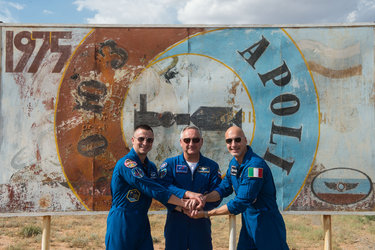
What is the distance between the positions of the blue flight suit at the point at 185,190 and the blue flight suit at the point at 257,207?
401 mm

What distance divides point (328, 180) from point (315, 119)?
0.93m

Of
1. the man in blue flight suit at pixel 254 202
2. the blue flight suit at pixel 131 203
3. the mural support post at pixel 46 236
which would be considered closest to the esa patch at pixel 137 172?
the blue flight suit at pixel 131 203

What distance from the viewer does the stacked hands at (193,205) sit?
3.34m

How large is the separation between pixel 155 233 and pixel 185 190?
23.5 ft

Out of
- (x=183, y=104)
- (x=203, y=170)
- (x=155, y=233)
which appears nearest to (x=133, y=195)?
(x=203, y=170)

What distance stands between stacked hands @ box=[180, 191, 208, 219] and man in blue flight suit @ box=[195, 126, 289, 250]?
3 centimetres

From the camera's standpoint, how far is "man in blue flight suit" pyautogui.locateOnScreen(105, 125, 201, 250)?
3.34m

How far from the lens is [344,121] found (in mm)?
4562

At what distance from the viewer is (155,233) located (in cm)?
1001

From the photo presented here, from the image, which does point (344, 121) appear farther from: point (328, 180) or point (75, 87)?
point (75, 87)

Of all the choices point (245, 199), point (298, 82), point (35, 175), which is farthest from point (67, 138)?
point (298, 82)

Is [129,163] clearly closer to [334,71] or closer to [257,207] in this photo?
[257,207]

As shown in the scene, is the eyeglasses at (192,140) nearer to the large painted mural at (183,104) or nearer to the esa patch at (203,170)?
the esa patch at (203,170)

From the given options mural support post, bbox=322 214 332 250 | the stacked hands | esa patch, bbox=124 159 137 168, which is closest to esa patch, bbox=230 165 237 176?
the stacked hands
